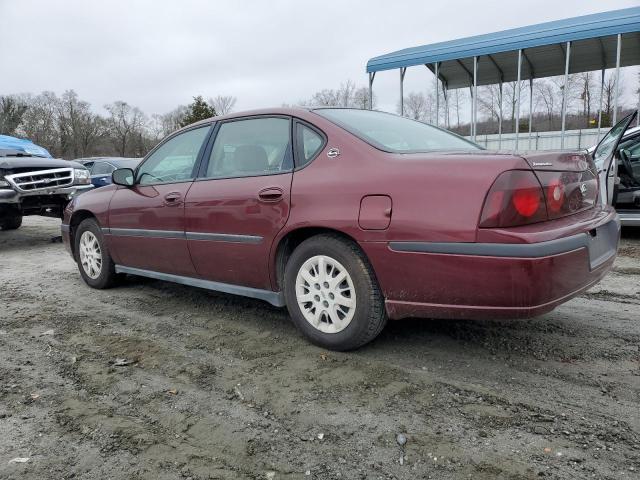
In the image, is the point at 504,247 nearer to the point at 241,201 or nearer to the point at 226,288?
the point at 241,201

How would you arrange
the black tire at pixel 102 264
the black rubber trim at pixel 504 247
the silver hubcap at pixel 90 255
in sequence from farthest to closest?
the silver hubcap at pixel 90 255 → the black tire at pixel 102 264 → the black rubber trim at pixel 504 247

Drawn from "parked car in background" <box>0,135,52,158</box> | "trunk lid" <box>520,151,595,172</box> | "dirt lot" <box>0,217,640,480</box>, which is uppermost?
"parked car in background" <box>0,135,52,158</box>

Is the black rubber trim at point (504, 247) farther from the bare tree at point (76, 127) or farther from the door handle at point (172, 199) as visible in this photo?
the bare tree at point (76, 127)

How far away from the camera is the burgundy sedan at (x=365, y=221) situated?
241 cm

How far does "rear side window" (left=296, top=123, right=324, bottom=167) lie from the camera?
311 centimetres

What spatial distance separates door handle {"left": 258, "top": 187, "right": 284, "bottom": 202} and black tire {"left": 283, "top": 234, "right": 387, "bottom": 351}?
0.34 m

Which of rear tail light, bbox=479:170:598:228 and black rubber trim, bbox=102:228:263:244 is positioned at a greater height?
rear tail light, bbox=479:170:598:228

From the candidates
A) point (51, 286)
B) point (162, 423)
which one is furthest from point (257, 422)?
point (51, 286)

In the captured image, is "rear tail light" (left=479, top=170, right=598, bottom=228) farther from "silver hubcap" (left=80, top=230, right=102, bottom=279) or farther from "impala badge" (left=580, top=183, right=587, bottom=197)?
"silver hubcap" (left=80, top=230, right=102, bottom=279)

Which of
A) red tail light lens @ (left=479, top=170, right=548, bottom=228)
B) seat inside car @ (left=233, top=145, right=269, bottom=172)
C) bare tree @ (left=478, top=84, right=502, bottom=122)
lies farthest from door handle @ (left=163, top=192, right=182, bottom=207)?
bare tree @ (left=478, top=84, right=502, bottom=122)

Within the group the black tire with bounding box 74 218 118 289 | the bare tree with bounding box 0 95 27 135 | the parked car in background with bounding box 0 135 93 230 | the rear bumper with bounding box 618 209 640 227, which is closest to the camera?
the black tire with bounding box 74 218 118 289

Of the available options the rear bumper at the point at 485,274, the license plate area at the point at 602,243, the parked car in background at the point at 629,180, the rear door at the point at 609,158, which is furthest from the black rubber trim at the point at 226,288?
the parked car in background at the point at 629,180

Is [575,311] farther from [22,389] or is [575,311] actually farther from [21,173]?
[21,173]

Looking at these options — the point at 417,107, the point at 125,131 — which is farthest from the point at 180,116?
the point at 417,107
